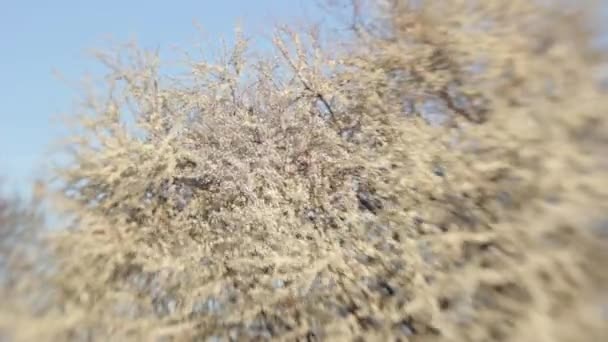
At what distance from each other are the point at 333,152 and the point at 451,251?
2.93m

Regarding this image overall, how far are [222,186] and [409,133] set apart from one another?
9.28 feet

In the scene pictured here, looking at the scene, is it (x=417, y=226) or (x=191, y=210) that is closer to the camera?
Result: (x=417, y=226)

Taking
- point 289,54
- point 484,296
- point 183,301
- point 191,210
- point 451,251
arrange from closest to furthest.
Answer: point 484,296
point 451,251
point 183,301
point 191,210
point 289,54

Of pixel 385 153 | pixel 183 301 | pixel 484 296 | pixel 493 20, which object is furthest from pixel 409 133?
pixel 183 301

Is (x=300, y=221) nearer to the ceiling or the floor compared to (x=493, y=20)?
nearer to the floor

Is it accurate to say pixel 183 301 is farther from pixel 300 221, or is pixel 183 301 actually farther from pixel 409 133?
pixel 409 133

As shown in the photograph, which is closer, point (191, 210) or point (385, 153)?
point (385, 153)

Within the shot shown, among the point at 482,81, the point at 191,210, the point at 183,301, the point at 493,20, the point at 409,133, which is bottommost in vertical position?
the point at 183,301

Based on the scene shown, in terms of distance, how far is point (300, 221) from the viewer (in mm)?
6695

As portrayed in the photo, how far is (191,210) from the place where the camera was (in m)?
7.22

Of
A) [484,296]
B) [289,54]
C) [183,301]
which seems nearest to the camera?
[484,296]

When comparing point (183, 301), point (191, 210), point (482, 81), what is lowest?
point (183, 301)

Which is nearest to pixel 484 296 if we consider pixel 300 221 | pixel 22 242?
pixel 300 221

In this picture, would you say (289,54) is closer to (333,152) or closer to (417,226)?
(333,152)
